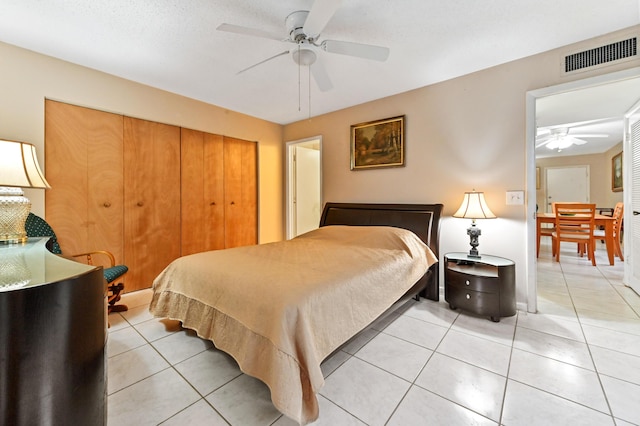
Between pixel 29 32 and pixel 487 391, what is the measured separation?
4.22m

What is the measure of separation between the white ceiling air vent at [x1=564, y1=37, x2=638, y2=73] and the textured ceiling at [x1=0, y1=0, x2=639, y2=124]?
0.13m

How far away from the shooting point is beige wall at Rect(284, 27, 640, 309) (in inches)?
101

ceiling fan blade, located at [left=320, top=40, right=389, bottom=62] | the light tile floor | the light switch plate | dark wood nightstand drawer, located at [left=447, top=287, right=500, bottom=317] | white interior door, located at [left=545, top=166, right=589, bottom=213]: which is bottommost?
the light tile floor

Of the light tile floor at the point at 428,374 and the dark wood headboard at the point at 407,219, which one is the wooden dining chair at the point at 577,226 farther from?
the dark wood headboard at the point at 407,219

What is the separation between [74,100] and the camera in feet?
8.75

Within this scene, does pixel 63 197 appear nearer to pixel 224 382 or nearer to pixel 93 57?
pixel 93 57

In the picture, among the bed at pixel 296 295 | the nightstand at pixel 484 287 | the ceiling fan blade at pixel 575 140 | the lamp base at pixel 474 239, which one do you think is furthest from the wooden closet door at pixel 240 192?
the ceiling fan blade at pixel 575 140

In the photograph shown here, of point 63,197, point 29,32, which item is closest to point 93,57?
point 29,32

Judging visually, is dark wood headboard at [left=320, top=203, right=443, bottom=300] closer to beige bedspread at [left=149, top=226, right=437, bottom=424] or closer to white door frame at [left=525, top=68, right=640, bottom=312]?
beige bedspread at [left=149, top=226, right=437, bottom=424]

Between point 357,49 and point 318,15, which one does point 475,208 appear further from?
point 318,15

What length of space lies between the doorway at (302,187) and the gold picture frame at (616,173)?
22.5ft

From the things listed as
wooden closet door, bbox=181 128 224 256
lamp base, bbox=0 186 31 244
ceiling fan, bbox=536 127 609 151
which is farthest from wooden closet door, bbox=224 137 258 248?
ceiling fan, bbox=536 127 609 151

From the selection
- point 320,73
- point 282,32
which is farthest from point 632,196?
point 282,32

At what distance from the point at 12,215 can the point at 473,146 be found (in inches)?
150
